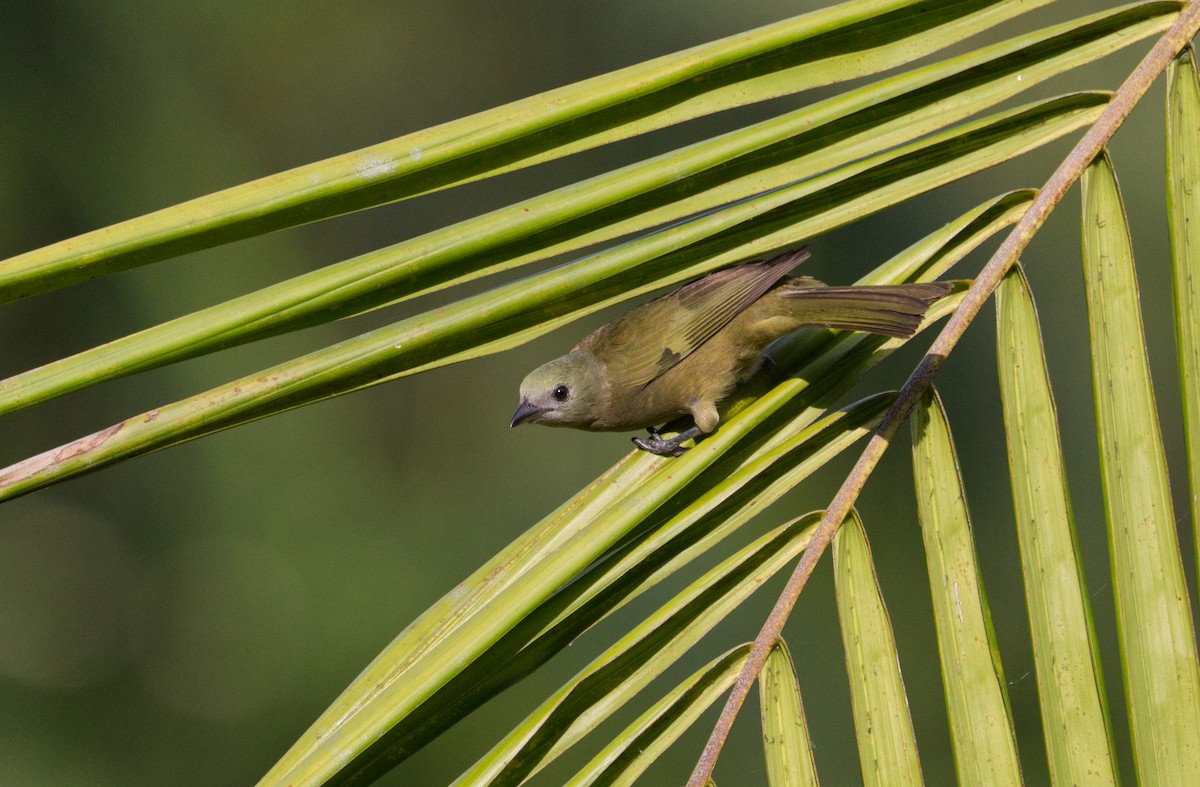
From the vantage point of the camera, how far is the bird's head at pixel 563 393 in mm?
3904

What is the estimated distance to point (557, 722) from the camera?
1634 mm

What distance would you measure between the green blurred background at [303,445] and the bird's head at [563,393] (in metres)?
4.53


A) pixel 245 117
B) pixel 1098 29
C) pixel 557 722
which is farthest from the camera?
pixel 245 117

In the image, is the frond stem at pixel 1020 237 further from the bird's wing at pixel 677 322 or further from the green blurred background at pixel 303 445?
the green blurred background at pixel 303 445

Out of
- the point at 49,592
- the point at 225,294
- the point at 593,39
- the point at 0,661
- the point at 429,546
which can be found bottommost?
the point at 0,661

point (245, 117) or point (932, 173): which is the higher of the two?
point (245, 117)

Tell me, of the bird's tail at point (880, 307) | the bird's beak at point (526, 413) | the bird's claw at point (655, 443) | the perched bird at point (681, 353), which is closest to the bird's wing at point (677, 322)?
the perched bird at point (681, 353)

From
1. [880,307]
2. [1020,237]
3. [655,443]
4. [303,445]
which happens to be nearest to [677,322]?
[655,443]

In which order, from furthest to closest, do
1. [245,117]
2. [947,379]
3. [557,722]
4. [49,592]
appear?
[245,117] → [49,592] → [947,379] → [557,722]

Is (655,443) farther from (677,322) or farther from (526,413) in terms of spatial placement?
(526,413)

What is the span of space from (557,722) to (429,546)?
29.7 ft

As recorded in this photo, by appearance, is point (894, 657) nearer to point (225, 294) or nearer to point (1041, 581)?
point (1041, 581)

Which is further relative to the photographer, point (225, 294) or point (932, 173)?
point (225, 294)

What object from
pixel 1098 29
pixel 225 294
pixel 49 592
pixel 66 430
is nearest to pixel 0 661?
pixel 49 592
